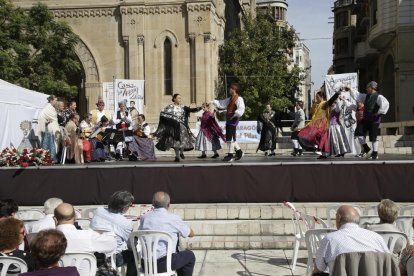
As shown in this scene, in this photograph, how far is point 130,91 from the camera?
2395 cm

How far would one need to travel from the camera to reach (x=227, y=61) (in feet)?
115

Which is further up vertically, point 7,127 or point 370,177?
point 7,127

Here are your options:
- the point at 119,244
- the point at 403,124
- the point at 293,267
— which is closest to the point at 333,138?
the point at 293,267

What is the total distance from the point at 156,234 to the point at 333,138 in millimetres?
8531

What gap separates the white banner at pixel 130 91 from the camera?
2384cm

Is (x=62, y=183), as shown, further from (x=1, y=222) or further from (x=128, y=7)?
(x=128, y=7)

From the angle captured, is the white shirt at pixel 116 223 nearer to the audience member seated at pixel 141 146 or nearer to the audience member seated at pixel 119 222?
the audience member seated at pixel 119 222

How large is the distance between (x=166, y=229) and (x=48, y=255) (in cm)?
244

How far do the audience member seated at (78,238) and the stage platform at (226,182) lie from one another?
220 inches

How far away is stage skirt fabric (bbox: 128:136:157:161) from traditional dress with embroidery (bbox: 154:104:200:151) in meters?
1.80

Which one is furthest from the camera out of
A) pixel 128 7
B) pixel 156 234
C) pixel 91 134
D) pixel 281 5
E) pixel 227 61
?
pixel 281 5

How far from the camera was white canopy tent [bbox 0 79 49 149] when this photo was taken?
55.1ft

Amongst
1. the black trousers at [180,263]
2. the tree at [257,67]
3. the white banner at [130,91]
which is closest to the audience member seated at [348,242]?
the black trousers at [180,263]

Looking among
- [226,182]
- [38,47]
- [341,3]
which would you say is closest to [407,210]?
[226,182]
